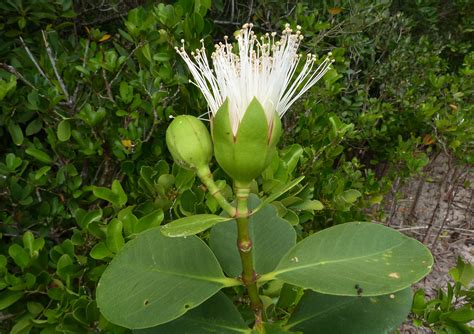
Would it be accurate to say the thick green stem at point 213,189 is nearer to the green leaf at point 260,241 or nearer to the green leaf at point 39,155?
the green leaf at point 260,241

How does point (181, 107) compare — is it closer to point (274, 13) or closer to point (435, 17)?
point (274, 13)

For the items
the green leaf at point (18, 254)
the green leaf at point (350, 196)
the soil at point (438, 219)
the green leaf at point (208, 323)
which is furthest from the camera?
the soil at point (438, 219)

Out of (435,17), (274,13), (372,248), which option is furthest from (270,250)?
(435,17)

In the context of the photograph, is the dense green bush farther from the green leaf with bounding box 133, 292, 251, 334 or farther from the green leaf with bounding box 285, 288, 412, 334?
the green leaf with bounding box 285, 288, 412, 334

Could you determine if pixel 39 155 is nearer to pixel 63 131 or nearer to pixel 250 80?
pixel 63 131

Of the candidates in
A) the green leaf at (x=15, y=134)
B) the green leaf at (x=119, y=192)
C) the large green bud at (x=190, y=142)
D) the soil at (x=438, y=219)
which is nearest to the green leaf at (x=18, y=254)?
the green leaf at (x=119, y=192)

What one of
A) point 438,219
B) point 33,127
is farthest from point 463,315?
point 438,219

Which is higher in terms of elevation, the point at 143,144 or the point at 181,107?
the point at 181,107
